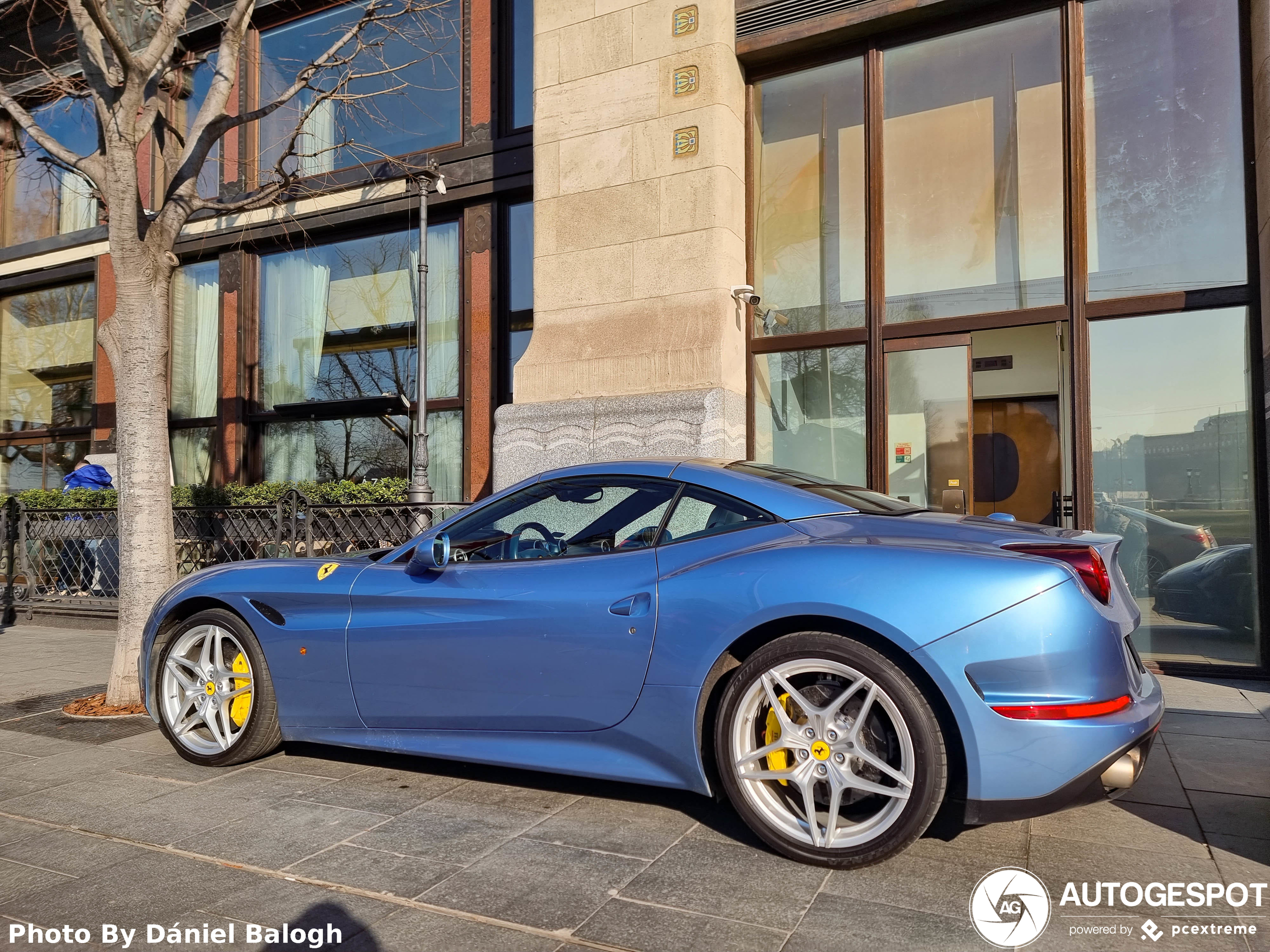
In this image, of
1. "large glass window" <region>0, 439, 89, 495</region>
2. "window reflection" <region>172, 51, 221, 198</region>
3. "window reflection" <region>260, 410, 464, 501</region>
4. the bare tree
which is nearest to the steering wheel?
the bare tree

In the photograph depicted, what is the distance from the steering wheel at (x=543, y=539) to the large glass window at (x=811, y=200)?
5205 millimetres

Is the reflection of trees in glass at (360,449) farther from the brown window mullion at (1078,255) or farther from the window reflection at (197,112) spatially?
the brown window mullion at (1078,255)

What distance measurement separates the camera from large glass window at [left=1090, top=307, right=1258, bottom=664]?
6.65 meters

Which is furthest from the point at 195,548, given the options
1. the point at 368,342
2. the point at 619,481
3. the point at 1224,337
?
the point at 1224,337

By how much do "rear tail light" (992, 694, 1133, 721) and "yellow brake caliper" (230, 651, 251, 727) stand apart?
3.29m

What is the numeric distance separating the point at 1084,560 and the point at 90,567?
35.9ft

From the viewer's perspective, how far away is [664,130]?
8.11 meters

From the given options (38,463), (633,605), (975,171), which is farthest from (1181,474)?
(38,463)

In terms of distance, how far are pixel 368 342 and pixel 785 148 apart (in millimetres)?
6264

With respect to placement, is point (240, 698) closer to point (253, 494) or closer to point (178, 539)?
point (178, 539)

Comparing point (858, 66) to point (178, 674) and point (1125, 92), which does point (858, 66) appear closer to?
point (1125, 92)

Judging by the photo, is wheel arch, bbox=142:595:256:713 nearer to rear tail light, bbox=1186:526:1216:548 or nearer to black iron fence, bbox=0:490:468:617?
black iron fence, bbox=0:490:468:617

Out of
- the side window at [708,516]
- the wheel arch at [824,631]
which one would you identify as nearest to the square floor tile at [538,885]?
the wheel arch at [824,631]

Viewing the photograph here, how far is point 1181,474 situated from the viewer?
22.5 feet
